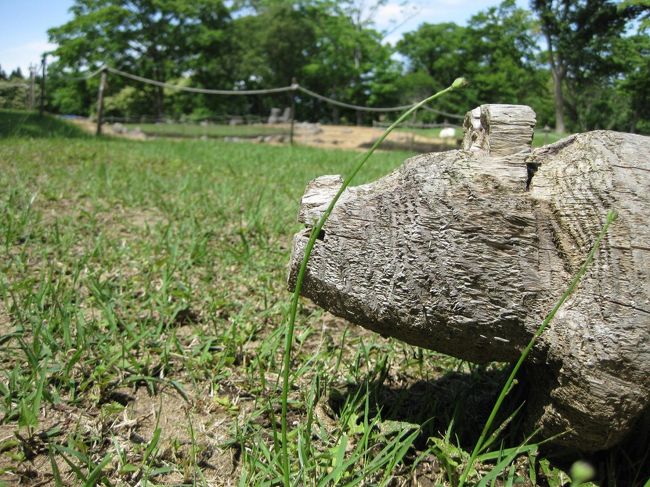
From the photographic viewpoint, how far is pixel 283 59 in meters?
35.7

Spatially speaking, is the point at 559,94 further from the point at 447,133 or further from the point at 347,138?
the point at 347,138

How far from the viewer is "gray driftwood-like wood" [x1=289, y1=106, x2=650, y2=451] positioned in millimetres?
1397

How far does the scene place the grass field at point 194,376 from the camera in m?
1.74

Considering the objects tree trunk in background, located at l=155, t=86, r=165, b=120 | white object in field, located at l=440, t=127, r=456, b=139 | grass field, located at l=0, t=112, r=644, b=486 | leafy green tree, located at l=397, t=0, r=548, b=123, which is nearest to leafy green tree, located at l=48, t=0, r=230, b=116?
tree trunk in background, located at l=155, t=86, r=165, b=120

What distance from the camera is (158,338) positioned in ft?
8.13

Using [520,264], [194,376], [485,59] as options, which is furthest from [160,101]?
[520,264]

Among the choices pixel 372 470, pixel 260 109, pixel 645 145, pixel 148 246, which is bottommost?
pixel 372 470

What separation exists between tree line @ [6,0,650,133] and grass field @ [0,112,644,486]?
21.4m

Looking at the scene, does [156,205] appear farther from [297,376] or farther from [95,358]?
[297,376]

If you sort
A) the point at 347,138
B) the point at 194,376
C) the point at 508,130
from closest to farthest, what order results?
the point at 508,130, the point at 194,376, the point at 347,138

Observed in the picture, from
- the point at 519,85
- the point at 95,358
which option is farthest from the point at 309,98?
the point at 95,358

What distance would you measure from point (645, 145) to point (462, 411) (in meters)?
1.07

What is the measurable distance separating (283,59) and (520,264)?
36171 mm

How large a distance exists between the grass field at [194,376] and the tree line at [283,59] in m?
21.4
